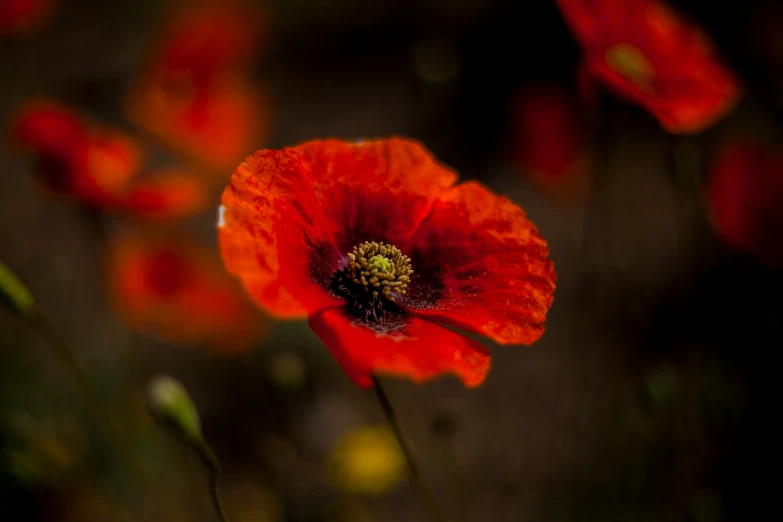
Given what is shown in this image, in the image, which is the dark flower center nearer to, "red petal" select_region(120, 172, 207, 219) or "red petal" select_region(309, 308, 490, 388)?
"red petal" select_region(309, 308, 490, 388)

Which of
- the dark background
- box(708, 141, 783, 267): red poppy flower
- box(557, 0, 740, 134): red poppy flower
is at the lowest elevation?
the dark background

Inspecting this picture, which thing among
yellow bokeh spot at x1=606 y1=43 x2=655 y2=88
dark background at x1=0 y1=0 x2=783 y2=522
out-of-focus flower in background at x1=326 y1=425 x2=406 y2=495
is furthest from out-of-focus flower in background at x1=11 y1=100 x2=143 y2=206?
yellow bokeh spot at x1=606 y1=43 x2=655 y2=88

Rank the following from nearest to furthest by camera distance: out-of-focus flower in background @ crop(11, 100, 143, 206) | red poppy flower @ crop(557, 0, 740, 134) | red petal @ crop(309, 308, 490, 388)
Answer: red petal @ crop(309, 308, 490, 388) < red poppy flower @ crop(557, 0, 740, 134) < out-of-focus flower in background @ crop(11, 100, 143, 206)

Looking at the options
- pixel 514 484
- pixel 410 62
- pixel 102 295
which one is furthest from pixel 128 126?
pixel 514 484

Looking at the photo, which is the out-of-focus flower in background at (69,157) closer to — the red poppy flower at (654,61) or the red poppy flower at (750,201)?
the red poppy flower at (654,61)

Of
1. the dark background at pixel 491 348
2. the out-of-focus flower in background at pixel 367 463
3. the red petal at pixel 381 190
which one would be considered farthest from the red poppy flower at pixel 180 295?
the red petal at pixel 381 190

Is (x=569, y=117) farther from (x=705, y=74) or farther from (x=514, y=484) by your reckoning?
(x=514, y=484)
